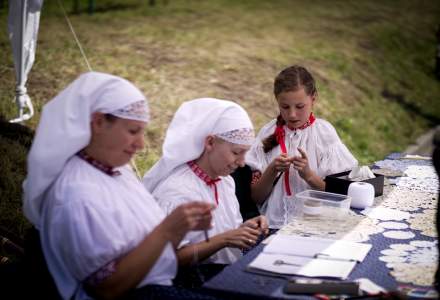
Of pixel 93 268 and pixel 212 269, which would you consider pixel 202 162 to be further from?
pixel 93 268

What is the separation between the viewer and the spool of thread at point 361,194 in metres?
3.63

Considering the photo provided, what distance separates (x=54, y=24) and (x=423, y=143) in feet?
21.4

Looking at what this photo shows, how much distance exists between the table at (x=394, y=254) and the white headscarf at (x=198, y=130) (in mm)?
581

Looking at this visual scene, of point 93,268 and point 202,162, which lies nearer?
point 93,268

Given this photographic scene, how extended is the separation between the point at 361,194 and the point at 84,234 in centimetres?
187

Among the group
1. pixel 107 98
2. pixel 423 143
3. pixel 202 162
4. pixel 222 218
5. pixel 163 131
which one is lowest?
pixel 423 143

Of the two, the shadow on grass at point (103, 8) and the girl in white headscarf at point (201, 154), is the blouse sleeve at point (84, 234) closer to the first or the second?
the girl in white headscarf at point (201, 154)

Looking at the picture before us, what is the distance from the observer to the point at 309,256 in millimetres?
2752

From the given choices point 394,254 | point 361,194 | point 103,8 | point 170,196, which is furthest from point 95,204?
point 103,8

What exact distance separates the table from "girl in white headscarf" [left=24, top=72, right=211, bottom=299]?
0.91 ft

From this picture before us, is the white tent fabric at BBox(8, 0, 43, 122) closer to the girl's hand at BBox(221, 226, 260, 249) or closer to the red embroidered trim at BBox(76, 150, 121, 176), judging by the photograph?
the red embroidered trim at BBox(76, 150, 121, 176)

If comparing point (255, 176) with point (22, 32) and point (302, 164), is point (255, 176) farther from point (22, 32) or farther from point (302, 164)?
point (22, 32)

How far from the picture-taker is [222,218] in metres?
3.32

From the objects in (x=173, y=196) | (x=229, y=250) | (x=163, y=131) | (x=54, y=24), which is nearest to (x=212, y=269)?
(x=229, y=250)
